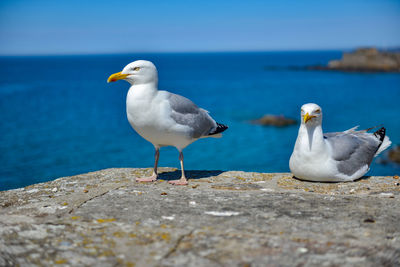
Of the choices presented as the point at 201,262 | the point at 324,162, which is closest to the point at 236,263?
the point at 201,262

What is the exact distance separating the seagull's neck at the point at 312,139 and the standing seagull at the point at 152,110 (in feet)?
5.28

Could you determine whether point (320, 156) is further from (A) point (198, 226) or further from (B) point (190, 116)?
(A) point (198, 226)

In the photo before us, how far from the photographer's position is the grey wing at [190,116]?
5.89 meters

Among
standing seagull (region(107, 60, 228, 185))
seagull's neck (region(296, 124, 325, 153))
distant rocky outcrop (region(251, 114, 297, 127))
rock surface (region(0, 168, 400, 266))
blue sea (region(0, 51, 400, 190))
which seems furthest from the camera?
distant rocky outcrop (region(251, 114, 297, 127))

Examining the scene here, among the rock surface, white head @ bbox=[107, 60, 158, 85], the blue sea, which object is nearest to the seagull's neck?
the rock surface

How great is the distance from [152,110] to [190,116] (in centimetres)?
70

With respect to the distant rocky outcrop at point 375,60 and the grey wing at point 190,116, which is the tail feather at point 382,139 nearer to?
the grey wing at point 190,116

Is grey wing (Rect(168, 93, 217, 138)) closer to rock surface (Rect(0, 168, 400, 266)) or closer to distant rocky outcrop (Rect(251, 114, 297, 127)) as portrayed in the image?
rock surface (Rect(0, 168, 400, 266))

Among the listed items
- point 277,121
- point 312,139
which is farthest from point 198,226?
point 277,121

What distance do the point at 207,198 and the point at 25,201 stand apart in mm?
1952

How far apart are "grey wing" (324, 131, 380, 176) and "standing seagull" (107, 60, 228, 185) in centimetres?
211

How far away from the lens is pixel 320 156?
5.83m

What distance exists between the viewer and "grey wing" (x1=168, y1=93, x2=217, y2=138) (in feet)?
19.3

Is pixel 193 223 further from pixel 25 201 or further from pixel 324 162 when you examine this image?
pixel 324 162
